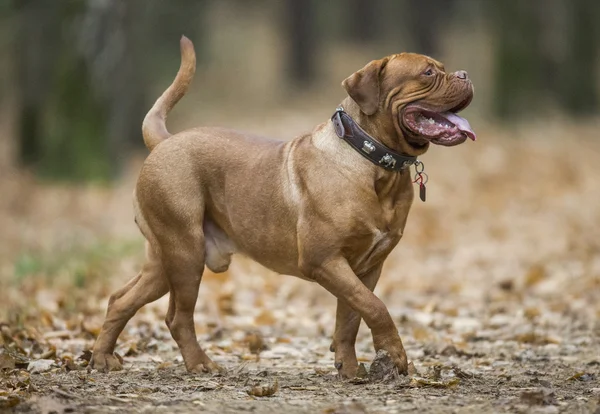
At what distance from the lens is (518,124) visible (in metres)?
20.6

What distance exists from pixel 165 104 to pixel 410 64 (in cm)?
176

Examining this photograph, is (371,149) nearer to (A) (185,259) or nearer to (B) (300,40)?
(A) (185,259)

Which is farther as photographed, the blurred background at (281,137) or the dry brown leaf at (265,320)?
the blurred background at (281,137)

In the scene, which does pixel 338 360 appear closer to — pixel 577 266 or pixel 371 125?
pixel 371 125

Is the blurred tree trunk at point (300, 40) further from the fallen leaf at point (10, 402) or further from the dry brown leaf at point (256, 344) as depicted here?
the fallen leaf at point (10, 402)

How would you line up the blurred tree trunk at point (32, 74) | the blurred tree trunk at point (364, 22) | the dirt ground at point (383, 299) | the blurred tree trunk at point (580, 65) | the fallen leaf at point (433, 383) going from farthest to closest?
the blurred tree trunk at point (364, 22) < the blurred tree trunk at point (580, 65) < the blurred tree trunk at point (32, 74) < the fallen leaf at point (433, 383) < the dirt ground at point (383, 299)

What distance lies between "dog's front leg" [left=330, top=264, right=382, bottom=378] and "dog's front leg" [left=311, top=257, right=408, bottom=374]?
400 mm

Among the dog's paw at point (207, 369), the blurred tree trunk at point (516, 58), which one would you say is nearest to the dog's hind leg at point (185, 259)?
the dog's paw at point (207, 369)

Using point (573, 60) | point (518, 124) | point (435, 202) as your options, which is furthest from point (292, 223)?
point (573, 60)

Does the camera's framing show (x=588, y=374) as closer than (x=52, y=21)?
Yes

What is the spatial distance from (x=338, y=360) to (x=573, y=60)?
1925 centimetres

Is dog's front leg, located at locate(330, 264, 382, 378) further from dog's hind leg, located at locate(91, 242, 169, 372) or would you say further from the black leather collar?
dog's hind leg, located at locate(91, 242, 169, 372)

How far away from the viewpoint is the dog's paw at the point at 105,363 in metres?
6.47

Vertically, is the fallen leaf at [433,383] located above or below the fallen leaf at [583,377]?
below
